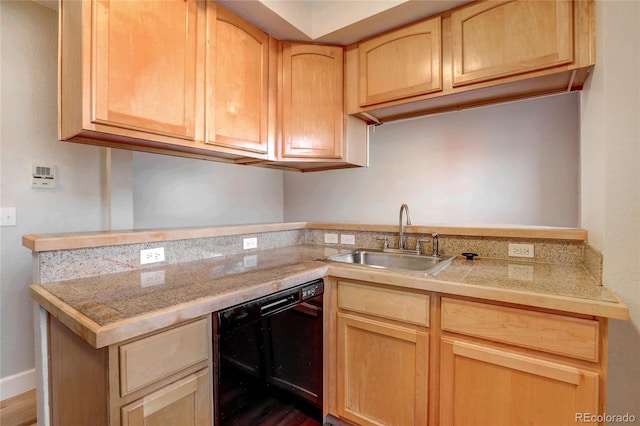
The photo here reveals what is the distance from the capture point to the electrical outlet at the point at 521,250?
1625 mm

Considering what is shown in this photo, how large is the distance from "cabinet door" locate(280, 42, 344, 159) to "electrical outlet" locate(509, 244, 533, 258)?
1160 mm

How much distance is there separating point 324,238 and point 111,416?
1699 millimetres

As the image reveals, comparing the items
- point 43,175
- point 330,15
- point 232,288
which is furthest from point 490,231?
point 43,175

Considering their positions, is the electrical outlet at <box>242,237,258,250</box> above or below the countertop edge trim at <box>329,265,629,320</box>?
above

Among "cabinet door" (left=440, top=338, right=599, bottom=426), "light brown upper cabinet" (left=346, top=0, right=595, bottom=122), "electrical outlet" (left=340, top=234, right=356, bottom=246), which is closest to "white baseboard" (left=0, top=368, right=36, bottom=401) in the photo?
"electrical outlet" (left=340, top=234, right=356, bottom=246)

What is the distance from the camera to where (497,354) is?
1.15 m

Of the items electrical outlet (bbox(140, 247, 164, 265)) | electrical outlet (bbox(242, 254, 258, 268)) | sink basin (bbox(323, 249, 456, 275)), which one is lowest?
sink basin (bbox(323, 249, 456, 275))

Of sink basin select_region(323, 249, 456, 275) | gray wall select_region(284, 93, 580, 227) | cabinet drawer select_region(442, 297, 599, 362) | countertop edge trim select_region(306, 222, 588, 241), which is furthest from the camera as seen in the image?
gray wall select_region(284, 93, 580, 227)

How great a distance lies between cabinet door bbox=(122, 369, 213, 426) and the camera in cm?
85

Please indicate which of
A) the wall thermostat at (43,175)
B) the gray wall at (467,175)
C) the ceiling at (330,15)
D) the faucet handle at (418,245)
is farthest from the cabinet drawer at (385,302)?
the gray wall at (467,175)

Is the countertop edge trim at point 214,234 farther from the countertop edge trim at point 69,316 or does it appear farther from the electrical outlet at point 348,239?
the countertop edge trim at point 69,316

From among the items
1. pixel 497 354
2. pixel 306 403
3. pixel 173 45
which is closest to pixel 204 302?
pixel 306 403

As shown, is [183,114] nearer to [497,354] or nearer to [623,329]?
[497,354]

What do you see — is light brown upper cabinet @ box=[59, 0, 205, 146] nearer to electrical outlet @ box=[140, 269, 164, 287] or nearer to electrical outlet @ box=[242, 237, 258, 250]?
electrical outlet @ box=[140, 269, 164, 287]
